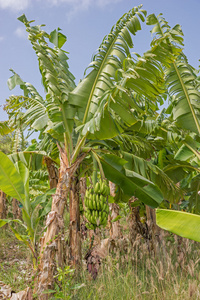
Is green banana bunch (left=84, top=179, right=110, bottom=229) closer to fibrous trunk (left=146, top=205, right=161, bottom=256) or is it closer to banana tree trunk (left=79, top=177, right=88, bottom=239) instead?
banana tree trunk (left=79, top=177, right=88, bottom=239)

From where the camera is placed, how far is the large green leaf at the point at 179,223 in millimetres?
2043

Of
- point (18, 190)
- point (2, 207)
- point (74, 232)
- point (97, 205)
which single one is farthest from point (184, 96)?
point (2, 207)

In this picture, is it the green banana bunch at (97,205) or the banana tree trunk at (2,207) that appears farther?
the banana tree trunk at (2,207)

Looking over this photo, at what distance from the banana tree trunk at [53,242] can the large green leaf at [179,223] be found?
92cm

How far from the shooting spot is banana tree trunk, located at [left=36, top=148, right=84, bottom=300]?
2295 millimetres

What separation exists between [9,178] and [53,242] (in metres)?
0.73

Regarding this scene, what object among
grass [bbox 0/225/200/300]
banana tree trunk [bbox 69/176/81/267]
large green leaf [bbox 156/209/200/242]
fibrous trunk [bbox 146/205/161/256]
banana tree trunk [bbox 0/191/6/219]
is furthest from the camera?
banana tree trunk [bbox 0/191/6/219]

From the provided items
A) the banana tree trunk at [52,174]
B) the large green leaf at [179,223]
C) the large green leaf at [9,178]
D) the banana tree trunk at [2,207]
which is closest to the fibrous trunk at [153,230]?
the banana tree trunk at [52,174]

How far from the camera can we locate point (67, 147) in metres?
2.71

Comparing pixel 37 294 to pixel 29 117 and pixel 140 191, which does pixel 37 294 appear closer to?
pixel 140 191

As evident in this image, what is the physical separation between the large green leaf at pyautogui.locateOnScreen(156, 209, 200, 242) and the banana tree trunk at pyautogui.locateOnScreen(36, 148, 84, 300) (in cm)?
92

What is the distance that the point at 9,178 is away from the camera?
254 cm

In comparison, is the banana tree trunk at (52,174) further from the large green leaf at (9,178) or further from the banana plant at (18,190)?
the large green leaf at (9,178)

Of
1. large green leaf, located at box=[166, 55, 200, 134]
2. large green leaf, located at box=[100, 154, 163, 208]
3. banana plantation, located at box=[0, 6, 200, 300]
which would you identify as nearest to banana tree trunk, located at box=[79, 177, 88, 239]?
banana plantation, located at box=[0, 6, 200, 300]
